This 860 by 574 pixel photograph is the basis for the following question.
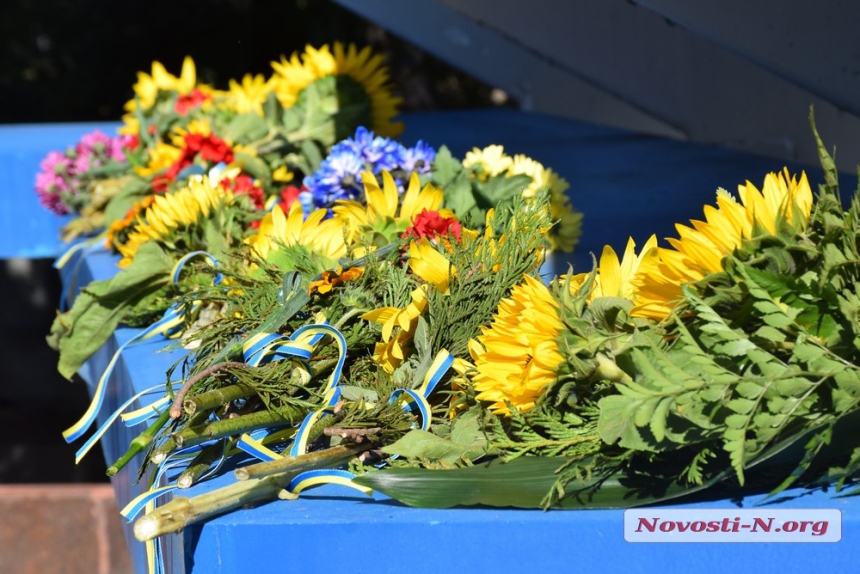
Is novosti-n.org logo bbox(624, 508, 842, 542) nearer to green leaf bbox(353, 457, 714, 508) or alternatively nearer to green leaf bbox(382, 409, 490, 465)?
green leaf bbox(353, 457, 714, 508)

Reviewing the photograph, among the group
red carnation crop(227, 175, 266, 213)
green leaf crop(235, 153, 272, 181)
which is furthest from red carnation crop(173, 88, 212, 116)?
red carnation crop(227, 175, 266, 213)

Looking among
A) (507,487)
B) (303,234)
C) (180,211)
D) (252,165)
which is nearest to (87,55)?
(252,165)

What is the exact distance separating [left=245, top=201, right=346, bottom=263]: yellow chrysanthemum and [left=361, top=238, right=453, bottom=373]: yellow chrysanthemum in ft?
0.94

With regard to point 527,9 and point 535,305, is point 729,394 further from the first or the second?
point 527,9

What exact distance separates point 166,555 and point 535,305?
0.46m

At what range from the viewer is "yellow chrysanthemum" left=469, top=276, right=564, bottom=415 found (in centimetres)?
101

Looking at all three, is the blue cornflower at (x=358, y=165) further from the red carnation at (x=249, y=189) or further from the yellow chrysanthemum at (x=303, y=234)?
the yellow chrysanthemum at (x=303, y=234)

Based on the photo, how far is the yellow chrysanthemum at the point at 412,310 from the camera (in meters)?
1.22

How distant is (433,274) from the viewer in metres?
1.24

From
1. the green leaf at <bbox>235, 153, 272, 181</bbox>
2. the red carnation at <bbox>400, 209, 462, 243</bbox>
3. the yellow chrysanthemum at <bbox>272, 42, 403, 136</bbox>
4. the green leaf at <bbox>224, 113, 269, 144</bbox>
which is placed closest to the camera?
the red carnation at <bbox>400, 209, 462, 243</bbox>

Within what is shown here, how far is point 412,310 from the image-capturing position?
1.21m

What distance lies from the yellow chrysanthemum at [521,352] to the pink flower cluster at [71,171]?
7.70 ft

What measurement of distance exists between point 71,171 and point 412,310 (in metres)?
2.33

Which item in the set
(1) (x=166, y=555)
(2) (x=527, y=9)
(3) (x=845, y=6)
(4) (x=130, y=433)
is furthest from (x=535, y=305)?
(2) (x=527, y=9)
